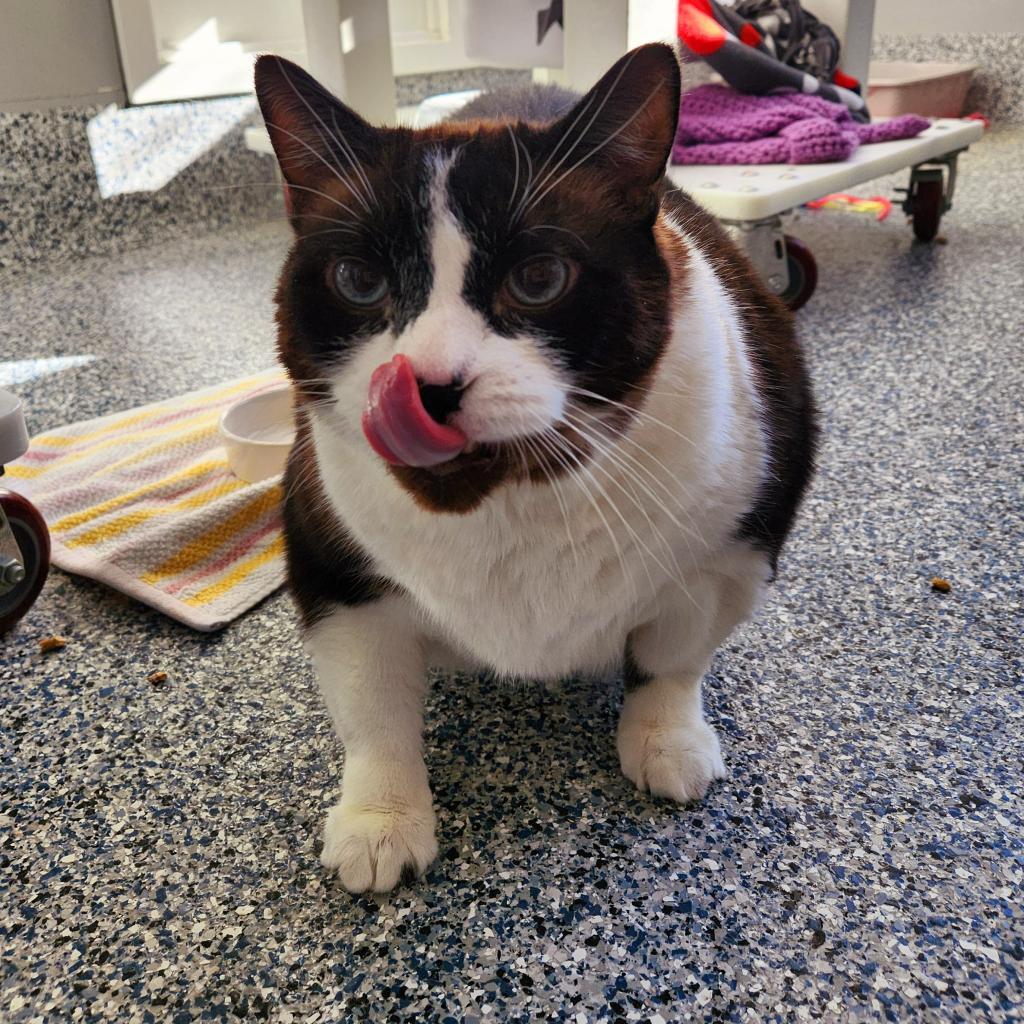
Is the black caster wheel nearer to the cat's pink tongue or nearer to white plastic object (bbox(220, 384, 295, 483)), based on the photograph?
white plastic object (bbox(220, 384, 295, 483))

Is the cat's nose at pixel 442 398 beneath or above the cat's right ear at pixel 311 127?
beneath

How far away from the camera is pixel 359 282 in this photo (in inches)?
25.3

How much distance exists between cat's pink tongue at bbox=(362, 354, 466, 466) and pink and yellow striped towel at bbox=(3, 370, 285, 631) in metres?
0.57

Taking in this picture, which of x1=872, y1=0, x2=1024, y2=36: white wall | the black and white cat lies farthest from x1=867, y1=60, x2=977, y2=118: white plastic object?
the black and white cat

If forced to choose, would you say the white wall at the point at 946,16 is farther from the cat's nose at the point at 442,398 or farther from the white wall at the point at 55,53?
the cat's nose at the point at 442,398

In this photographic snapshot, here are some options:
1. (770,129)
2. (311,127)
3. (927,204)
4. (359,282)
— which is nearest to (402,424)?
(359,282)

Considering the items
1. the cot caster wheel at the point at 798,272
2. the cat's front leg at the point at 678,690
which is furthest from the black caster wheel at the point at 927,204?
the cat's front leg at the point at 678,690

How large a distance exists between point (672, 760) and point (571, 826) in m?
0.10

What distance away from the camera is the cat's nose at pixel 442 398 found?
1.86 feet

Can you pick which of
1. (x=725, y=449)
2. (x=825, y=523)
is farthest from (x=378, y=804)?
(x=825, y=523)

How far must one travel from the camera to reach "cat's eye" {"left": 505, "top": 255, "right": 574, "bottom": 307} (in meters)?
0.62

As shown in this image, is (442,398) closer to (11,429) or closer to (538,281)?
(538,281)

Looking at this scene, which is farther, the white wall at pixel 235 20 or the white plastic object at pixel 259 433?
the white wall at pixel 235 20

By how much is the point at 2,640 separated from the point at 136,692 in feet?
0.63
